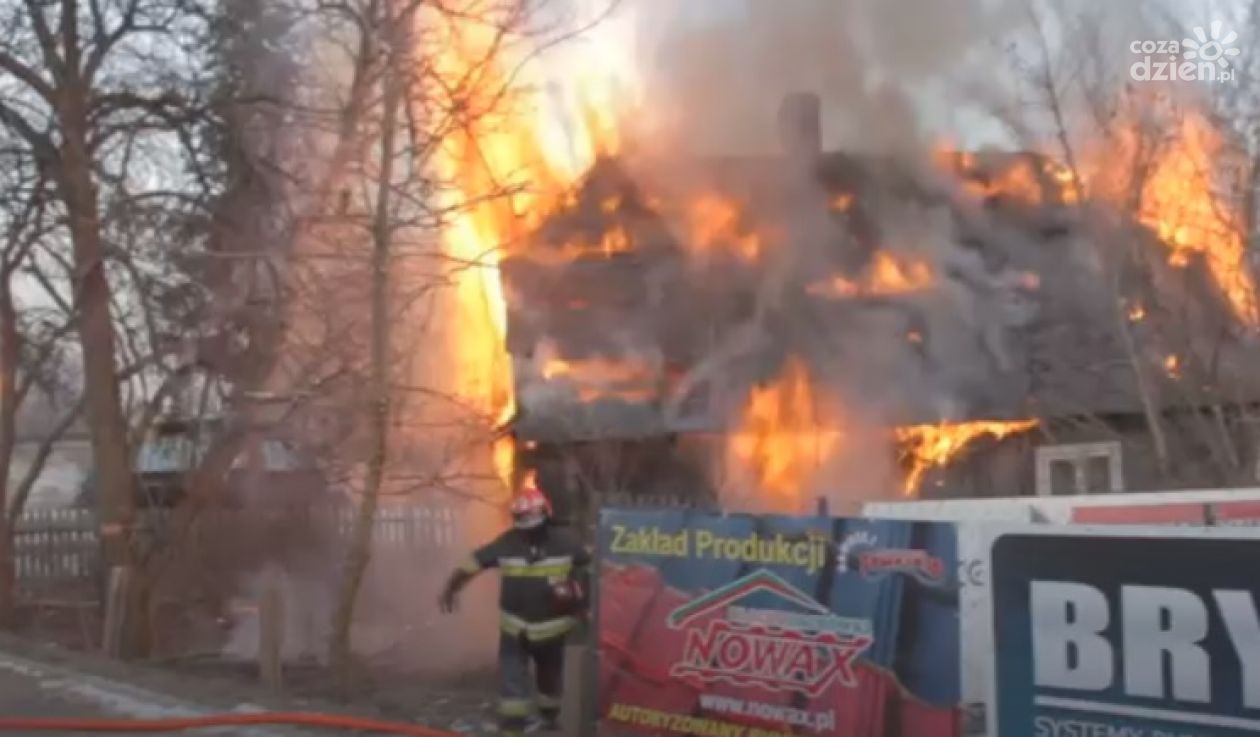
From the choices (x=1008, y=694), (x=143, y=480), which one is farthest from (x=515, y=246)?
(x=1008, y=694)

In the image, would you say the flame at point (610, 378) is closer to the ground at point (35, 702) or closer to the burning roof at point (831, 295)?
the burning roof at point (831, 295)

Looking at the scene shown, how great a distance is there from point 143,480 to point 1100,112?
32.0ft

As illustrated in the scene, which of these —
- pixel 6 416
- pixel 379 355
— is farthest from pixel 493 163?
pixel 6 416

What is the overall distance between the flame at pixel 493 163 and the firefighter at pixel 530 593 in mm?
3886

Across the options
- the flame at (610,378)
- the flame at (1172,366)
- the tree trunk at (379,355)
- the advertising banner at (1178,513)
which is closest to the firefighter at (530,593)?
the advertising banner at (1178,513)

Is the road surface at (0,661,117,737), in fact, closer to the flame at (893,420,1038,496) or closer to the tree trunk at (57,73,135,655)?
the tree trunk at (57,73,135,655)

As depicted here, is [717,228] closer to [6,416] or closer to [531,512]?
[6,416]

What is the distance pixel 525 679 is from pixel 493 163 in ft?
17.7

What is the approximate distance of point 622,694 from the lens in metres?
7.73

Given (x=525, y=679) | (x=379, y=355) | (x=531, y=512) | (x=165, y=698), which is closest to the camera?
(x=531, y=512)

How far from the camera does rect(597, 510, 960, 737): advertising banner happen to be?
251 inches

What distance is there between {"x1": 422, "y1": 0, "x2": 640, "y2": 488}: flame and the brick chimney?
1.77 meters

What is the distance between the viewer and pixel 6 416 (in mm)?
17250

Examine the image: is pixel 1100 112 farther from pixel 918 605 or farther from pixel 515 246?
pixel 918 605
